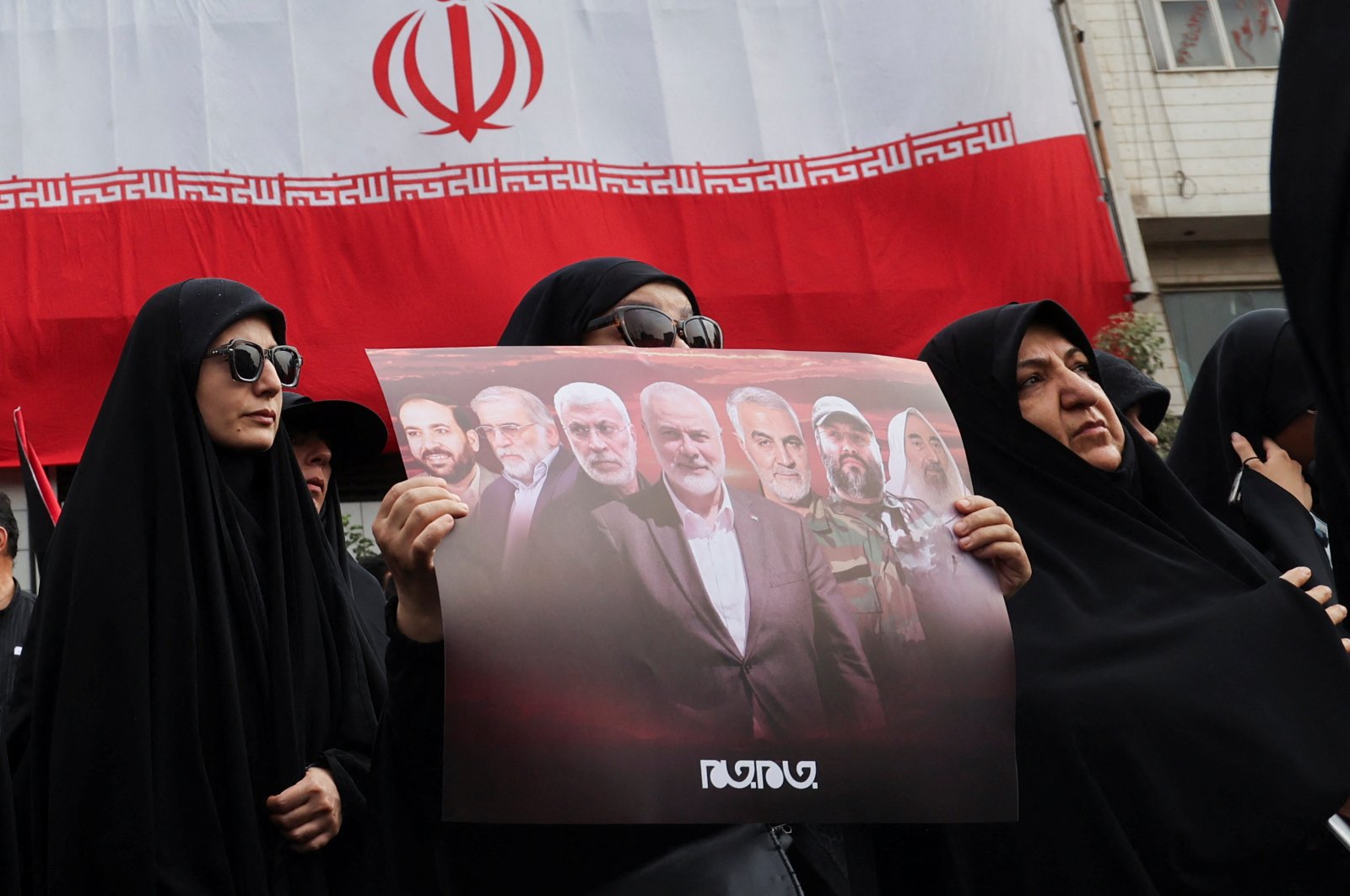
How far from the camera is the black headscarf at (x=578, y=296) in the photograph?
2486 millimetres

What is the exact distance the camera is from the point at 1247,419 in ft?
11.9

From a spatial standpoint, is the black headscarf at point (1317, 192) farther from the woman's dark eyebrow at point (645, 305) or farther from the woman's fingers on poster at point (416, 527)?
the woman's dark eyebrow at point (645, 305)

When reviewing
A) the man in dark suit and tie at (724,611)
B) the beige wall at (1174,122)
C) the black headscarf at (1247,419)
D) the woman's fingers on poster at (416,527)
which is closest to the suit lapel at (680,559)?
the man in dark suit and tie at (724,611)

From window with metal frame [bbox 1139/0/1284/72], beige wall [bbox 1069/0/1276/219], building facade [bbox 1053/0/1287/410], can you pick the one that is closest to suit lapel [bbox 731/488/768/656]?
building facade [bbox 1053/0/1287/410]

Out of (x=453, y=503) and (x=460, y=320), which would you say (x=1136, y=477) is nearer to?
(x=453, y=503)

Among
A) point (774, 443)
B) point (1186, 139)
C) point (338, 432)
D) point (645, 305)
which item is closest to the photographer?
point (774, 443)

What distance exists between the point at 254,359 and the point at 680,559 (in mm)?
1146

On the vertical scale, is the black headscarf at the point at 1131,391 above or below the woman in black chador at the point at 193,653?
above

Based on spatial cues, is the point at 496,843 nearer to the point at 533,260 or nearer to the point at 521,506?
the point at 521,506

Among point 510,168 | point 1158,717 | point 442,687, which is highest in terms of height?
Result: point 510,168

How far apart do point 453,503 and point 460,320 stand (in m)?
→ 5.95

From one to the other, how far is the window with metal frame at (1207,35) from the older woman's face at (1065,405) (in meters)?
9.47

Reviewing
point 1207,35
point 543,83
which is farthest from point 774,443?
point 1207,35

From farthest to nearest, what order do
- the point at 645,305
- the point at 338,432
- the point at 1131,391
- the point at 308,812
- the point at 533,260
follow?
the point at 533,260, the point at 338,432, the point at 1131,391, the point at 645,305, the point at 308,812
